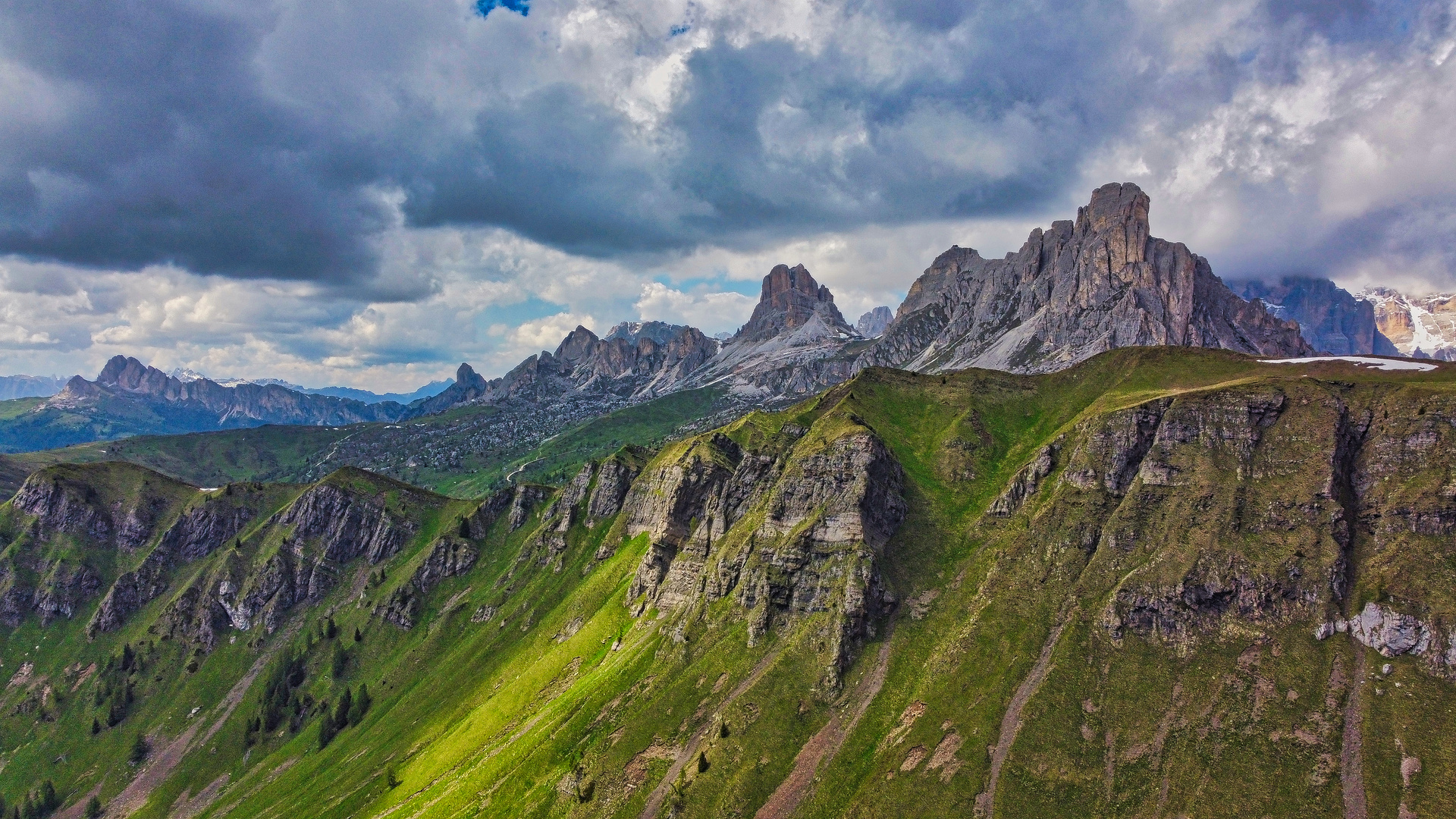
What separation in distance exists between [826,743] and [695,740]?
100 ft

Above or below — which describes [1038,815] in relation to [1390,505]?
below

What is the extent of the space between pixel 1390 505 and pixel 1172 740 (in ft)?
237

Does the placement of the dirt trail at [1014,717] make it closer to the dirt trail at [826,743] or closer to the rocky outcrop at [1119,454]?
the dirt trail at [826,743]

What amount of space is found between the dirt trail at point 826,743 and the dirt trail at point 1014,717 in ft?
94.9

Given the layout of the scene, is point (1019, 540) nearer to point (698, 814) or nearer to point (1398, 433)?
point (1398, 433)

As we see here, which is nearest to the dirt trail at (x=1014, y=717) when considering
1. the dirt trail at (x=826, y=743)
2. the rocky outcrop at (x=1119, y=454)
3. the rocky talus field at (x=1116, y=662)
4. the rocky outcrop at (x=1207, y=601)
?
the rocky talus field at (x=1116, y=662)

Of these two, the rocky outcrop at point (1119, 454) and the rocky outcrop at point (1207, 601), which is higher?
the rocky outcrop at point (1119, 454)

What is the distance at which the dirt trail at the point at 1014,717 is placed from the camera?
13525cm

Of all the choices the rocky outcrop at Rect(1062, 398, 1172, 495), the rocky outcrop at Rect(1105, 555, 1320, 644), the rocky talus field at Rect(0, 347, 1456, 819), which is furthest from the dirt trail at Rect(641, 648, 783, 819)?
the rocky outcrop at Rect(1062, 398, 1172, 495)

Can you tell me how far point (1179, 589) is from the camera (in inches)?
6176

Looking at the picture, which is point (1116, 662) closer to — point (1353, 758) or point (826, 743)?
point (1353, 758)

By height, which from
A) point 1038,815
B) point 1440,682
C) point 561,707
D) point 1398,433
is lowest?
point 561,707

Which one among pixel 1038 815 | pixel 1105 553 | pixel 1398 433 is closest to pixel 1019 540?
pixel 1105 553

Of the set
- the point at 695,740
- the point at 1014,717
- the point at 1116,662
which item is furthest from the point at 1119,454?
the point at 695,740
